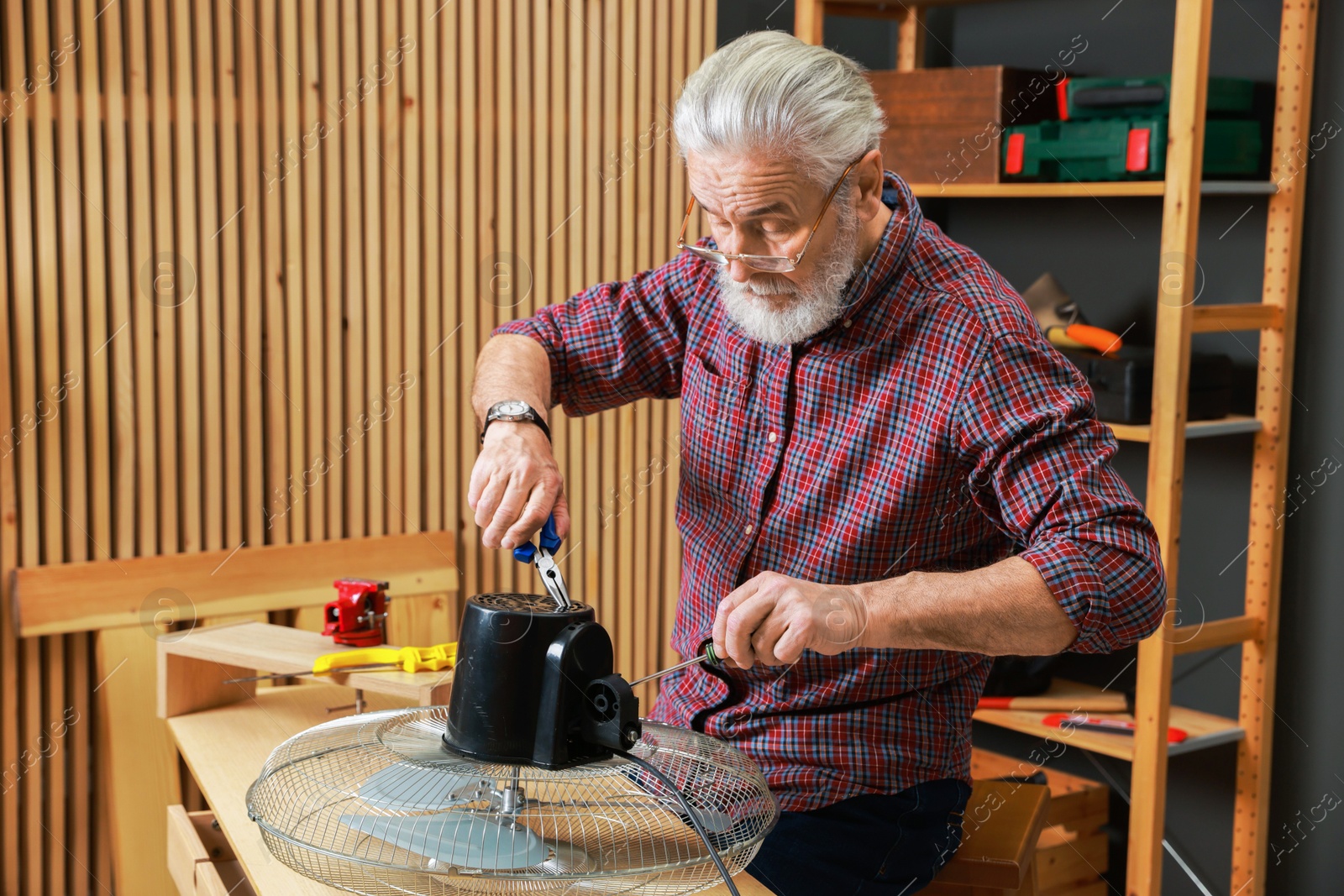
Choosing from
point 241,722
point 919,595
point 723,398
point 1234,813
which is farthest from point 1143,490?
point 241,722

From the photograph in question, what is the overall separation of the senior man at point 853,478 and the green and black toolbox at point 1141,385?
1115mm

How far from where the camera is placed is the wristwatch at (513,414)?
1.82 m

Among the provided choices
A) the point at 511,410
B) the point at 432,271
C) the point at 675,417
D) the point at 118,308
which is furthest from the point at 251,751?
the point at 675,417

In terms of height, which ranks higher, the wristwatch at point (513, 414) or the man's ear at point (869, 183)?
the man's ear at point (869, 183)

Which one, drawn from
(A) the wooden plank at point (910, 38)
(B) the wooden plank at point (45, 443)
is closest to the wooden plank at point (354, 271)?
(B) the wooden plank at point (45, 443)

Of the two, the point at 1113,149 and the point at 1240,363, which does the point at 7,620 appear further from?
the point at 1240,363

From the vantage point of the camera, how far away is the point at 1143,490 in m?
3.29

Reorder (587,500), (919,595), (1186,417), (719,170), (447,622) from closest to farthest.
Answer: (919,595) → (719,170) → (1186,417) → (447,622) → (587,500)

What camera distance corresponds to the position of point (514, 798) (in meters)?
1.30

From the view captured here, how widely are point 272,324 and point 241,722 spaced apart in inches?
44.1

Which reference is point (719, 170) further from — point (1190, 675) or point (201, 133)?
point (1190, 675)

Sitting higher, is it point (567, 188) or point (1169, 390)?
point (567, 188)

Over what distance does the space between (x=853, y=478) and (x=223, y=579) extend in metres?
1.73

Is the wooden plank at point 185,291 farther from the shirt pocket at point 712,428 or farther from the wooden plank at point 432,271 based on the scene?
the shirt pocket at point 712,428
